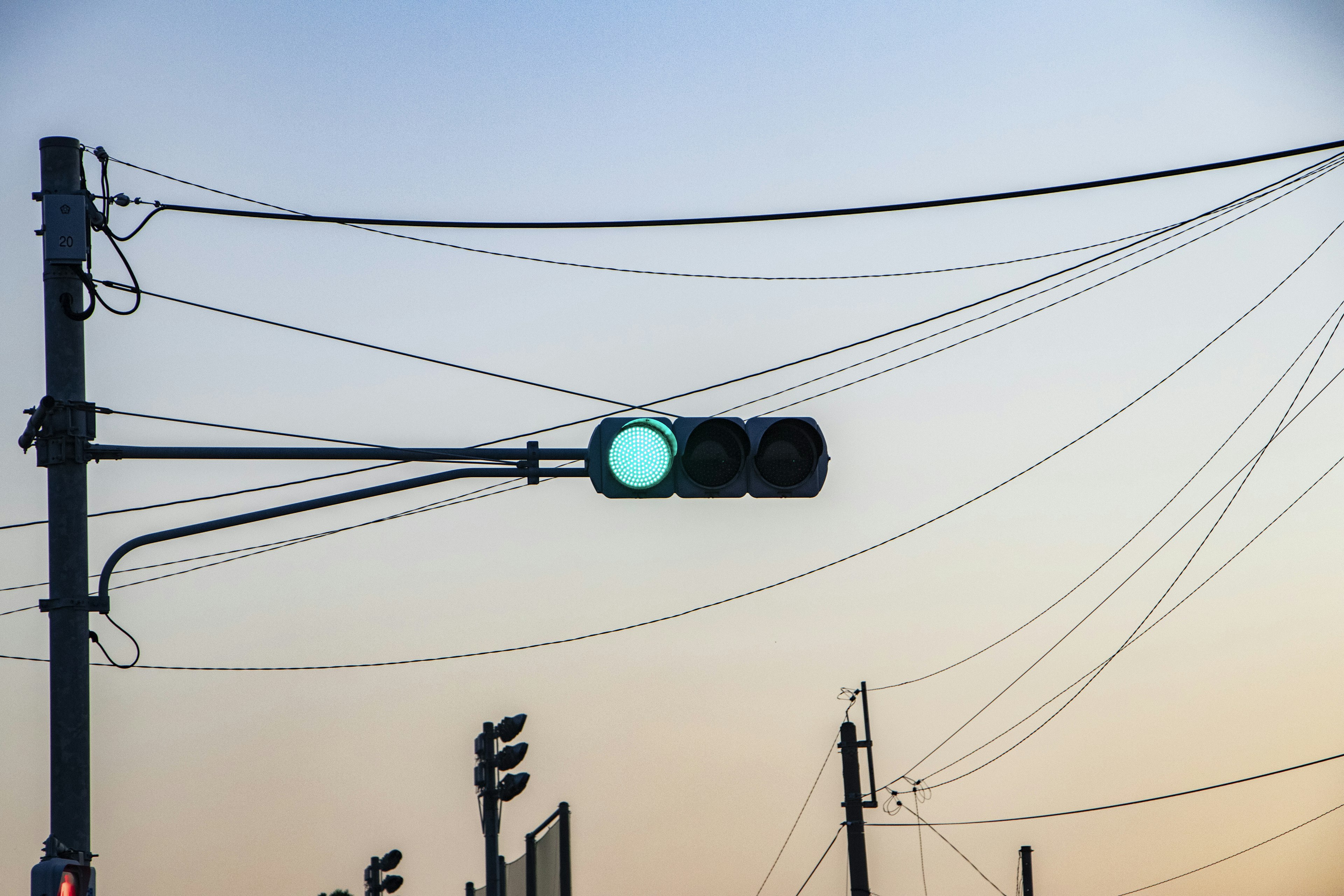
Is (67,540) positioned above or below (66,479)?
below

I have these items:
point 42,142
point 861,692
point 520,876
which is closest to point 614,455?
point 42,142

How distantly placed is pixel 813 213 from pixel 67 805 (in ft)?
19.9

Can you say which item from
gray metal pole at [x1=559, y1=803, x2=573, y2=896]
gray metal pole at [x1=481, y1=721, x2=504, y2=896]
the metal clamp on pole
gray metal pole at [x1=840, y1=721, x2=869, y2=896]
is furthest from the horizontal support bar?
gray metal pole at [x1=840, y1=721, x2=869, y2=896]

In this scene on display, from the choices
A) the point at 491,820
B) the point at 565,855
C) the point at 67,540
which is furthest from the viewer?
the point at 491,820

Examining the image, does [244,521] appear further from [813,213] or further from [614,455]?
[813,213]

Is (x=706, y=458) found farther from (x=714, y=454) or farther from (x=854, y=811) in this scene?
(x=854, y=811)

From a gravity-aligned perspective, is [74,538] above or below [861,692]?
below

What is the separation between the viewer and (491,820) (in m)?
18.4

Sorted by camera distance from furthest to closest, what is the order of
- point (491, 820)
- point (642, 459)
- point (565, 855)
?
1. point (491, 820)
2. point (565, 855)
3. point (642, 459)

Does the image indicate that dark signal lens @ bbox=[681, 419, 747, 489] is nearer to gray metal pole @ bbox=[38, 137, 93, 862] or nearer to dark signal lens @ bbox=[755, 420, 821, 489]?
dark signal lens @ bbox=[755, 420, 821, 489]

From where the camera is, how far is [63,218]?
9.34 m

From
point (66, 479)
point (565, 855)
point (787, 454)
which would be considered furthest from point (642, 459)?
point (565, 855)

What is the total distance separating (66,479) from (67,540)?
0.38 m

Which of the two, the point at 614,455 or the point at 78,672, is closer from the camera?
the point at 614,455
